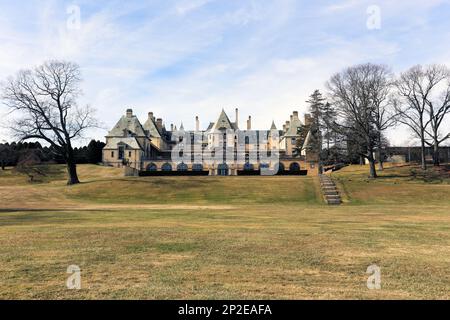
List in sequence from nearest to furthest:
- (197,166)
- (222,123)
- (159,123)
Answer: (197,166) → (222,123) → (159,123)

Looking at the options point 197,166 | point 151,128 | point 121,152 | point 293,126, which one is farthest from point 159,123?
point 293,126

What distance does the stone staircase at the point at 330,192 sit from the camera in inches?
1407

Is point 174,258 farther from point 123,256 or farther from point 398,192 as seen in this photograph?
point 398,192

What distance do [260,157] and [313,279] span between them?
3607 inches

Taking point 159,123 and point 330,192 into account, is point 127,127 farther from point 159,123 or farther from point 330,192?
point 330,192

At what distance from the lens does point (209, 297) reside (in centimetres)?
623

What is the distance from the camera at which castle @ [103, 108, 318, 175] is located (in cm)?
8806

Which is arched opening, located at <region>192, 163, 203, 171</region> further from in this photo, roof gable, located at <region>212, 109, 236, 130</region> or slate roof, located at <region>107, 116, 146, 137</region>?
roof gable, located at <region>212, 109, 236, 130</region>

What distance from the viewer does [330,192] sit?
3934 centimetres

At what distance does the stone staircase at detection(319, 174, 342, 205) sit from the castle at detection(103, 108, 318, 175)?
20270 millimetres

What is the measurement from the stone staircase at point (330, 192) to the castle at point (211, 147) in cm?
2027

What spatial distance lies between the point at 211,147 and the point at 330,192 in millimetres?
68876

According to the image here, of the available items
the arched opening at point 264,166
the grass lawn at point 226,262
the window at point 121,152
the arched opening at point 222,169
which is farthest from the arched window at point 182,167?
the grass lawn at point 226,262

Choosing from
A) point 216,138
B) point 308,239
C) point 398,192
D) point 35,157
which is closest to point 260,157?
point 216,138
